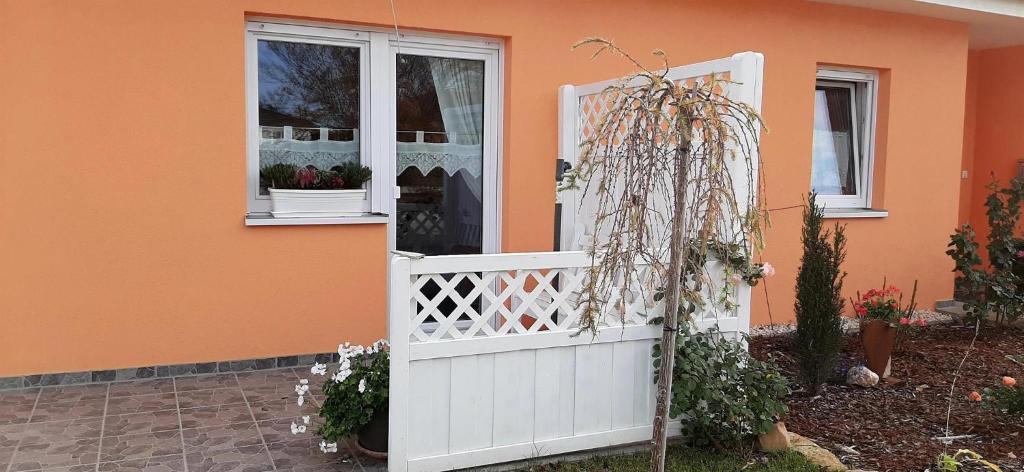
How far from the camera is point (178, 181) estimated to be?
16.9 feet

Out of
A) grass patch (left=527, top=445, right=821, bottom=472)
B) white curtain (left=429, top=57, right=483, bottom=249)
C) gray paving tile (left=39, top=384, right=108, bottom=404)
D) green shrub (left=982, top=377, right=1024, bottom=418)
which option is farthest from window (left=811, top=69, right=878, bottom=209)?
gray paving tile (left=39, top=384, right=108, bottom=404)

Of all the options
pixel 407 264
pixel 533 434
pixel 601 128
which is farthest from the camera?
pixel 533 434

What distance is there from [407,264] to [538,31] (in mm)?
2996

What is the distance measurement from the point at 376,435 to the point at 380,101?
2.66 meters

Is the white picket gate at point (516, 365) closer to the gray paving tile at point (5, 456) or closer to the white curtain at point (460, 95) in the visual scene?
the gray paving tile at point (5, 456)

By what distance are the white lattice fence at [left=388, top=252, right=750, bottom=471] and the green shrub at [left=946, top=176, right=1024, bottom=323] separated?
3.89 m

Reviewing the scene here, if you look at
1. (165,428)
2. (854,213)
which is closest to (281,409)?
(165,428)

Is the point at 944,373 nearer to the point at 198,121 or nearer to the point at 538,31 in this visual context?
the point at 538,31

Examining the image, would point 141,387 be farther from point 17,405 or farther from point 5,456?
point 5,456

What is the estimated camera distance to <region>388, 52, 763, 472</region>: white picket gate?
11.9ft

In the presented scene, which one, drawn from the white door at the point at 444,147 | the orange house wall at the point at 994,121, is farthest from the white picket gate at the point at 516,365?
the orange house wall at the point at 994,121

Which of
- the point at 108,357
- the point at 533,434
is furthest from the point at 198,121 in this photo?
the point at 533,434

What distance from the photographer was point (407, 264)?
3.56m

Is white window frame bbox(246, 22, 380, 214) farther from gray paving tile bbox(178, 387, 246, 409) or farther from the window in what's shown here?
the window
